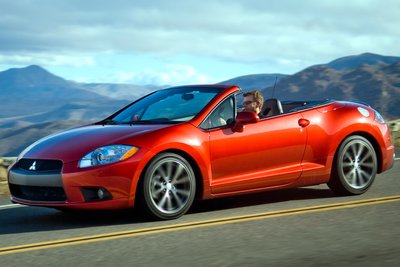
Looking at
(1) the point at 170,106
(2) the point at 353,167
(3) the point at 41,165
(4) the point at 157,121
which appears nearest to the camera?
(3) the point at 41,165

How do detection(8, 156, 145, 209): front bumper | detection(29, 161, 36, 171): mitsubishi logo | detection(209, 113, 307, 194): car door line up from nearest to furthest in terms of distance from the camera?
detection(8, 156, 145, 209): front bumper
detection(29, 161, 36, 171): mitsubishi logo
detection(209, 113, 307, 194): car door

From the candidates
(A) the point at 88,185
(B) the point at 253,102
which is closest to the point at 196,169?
(A) the point at 88,185

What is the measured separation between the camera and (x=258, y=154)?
6848mm

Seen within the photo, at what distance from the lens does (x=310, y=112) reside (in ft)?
24.5

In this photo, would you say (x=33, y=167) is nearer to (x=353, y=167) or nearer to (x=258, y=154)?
(x=258, y=154)

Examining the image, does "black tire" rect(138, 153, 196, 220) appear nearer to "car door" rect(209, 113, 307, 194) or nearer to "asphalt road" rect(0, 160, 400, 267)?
"asphalt road" rect(0, 160, 400, 267)

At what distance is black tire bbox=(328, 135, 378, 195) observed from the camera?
7.55 metres

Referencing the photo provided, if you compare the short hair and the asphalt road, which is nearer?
the asphalt road

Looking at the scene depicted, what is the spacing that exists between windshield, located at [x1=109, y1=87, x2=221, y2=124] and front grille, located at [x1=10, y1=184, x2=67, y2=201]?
1.27 m

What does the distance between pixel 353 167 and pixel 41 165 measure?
3.62 meters

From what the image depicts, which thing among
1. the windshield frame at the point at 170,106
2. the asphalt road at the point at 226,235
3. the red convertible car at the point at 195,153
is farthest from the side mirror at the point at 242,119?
the asphalt road at the point at 226,235

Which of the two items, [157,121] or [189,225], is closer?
[189,225]

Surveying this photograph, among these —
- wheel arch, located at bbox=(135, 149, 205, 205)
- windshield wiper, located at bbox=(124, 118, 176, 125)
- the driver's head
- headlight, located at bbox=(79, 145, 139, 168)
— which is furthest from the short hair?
headlight, located at bbox=(79, 145, 139, 168)

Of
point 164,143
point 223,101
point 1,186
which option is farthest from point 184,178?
point 1,186
